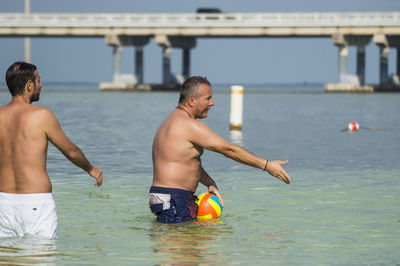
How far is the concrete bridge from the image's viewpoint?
77.2m

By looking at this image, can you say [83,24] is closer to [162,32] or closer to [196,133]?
[162,32]

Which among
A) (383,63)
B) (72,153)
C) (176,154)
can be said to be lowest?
(176,154)

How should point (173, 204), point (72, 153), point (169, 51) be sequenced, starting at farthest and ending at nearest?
point (169, 51) → point (173, 204) → point (72, 153)

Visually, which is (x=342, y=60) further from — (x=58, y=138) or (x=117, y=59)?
(x=58, y=138)

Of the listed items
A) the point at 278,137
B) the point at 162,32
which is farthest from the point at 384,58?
the point at 278,137

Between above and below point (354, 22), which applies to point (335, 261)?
below

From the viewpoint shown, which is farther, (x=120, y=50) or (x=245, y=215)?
(x=120, y=50)

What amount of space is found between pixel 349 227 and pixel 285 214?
119 centimetres

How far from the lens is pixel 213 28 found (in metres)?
80.5

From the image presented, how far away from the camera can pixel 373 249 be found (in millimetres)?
8094

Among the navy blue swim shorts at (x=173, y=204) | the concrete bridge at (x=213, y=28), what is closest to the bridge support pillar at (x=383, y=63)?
the concrete bridge at (x=213, y=28)

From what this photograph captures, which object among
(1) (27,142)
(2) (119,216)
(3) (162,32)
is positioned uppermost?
(3) (162,32)

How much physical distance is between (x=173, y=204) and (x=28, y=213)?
213 centimetres

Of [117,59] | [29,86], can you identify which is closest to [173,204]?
[29,86]
